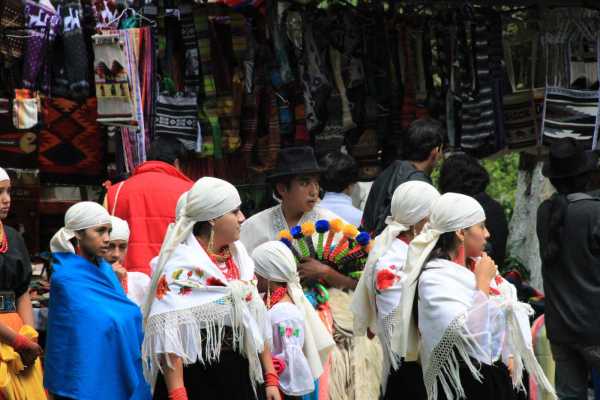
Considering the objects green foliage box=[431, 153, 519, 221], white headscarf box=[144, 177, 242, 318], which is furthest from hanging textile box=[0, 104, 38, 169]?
green foliage box=[431, 153, 519, 221]

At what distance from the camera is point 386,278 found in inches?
265

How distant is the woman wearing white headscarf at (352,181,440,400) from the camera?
263 inches

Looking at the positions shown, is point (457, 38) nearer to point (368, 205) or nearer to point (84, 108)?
point (368, 205)

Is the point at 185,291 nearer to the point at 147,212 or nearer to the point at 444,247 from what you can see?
the point at 444,247

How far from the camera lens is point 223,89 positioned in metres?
9.20

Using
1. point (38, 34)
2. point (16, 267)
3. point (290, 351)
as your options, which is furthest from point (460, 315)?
point (38, 34)

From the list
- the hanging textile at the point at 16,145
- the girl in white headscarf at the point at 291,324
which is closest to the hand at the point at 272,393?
the girl in white headscarf at the point at 291,324

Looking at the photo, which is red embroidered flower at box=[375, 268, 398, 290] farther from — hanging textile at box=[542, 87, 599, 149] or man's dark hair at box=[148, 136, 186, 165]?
hanging textile at box=[542, 87, 599, 149]

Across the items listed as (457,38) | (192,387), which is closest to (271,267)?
(192,387)

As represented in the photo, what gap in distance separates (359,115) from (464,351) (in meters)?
3.83

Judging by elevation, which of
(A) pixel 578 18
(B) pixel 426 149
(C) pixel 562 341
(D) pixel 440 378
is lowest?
(C) pixel 562 341

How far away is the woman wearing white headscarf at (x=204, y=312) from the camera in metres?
5.79

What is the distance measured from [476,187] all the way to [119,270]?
2489 mm

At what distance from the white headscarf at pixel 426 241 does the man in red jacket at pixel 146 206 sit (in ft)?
7.51
